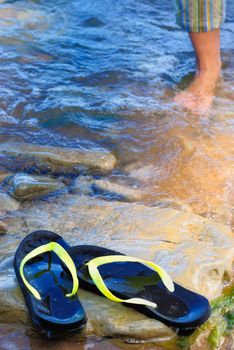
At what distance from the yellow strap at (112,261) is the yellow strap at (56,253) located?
3.0 inches

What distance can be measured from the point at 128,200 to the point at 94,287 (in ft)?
3.26

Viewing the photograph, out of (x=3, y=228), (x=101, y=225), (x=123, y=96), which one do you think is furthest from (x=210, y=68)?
(x=3, y=228)

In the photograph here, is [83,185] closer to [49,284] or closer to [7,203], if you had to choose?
[7,203]

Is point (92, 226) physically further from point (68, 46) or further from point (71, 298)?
point (68, 46)

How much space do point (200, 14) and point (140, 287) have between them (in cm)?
255

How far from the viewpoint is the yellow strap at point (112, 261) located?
84.0 inches

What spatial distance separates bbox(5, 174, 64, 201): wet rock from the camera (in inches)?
124

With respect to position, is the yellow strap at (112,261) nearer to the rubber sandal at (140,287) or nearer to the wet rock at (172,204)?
the rubber sandal at (140,287)

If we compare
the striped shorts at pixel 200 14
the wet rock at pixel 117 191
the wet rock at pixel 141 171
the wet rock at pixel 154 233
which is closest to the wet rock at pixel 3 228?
the wet rock at pixel 154 233

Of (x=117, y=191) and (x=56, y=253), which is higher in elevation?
(x=56, y=253)

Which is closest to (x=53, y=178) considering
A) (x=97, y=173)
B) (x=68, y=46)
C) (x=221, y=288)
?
(x=97, y=173)

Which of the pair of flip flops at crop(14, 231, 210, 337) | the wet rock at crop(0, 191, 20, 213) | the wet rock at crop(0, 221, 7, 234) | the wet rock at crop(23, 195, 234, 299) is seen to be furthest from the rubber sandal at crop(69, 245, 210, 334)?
the wet rock at crop(0, 191, 20, 213)

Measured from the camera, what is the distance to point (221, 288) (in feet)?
7.89

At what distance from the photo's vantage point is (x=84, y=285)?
226 centimetres
